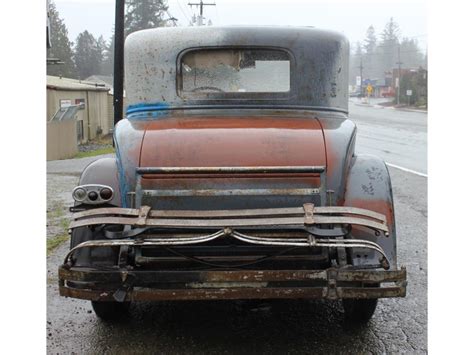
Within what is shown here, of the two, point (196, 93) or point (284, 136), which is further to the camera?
point (196, 93)

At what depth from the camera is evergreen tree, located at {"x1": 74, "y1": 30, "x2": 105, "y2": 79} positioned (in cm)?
7025

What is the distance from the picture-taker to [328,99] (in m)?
4.71

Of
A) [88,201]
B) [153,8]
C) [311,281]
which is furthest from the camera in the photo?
[153,8]

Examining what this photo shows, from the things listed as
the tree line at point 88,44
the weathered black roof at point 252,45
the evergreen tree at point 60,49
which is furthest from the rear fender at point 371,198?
the evergreen tree at point 60,49

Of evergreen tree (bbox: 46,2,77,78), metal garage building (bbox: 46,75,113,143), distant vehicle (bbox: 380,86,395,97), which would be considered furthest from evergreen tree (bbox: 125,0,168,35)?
distant vehicle (bbox: 380,86,395,97)

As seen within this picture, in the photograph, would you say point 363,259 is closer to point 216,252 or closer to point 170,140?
point 216,252

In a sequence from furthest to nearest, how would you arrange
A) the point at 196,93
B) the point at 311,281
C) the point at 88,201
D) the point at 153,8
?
1. the point at 153,8
2. the point at 196,93
3. the point at 88,201
4. the point at 311,281

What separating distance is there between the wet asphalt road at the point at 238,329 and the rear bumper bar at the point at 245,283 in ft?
2.08

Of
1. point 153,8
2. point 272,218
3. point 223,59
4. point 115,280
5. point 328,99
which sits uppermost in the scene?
point 153,8

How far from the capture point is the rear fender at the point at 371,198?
3.65m

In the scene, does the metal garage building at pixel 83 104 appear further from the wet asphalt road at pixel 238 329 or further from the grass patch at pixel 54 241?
the wet asphalt road at pixel 238 329

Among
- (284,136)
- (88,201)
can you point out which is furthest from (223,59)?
(88,201)

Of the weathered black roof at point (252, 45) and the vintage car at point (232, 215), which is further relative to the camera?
the weathered black roof at point (252, 45)

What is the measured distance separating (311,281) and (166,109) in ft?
6.60
